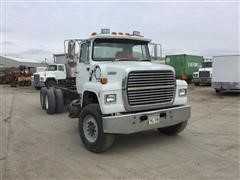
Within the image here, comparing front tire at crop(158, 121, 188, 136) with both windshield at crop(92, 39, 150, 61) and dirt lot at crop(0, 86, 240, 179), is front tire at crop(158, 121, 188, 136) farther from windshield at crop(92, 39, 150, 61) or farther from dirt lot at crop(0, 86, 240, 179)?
windshield at crop(92, 39, 150, 61)

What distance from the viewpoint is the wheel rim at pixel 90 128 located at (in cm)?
609

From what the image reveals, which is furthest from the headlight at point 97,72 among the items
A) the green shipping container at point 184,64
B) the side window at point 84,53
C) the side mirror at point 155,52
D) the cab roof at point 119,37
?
the green shipping container at point 184,64

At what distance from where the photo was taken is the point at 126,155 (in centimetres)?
582

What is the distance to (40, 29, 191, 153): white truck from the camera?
5.65 meters

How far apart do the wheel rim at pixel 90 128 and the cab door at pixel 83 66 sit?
1.09m

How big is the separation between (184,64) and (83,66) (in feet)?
79.1

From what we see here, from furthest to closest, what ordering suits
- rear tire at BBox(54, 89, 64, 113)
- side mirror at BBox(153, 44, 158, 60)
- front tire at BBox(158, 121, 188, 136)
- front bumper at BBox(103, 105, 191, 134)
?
rear tire at BBox(54, 89, 64, 113) < side mirror at BBox(153, 44, 158, 60) < front tire at BBox(158, 121, 188, 136) < front bumper at BBox(103, 105, 191, 134)

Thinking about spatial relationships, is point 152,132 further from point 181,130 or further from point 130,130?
point 130,130

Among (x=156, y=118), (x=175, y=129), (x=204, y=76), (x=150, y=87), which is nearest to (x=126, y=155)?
(x=156, y=118)

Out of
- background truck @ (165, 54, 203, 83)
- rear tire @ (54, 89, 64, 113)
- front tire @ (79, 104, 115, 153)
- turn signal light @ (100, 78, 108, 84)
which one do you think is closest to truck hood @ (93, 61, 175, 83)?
turn signal light @ (100, 78, 108, 84)

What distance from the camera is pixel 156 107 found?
242 inches

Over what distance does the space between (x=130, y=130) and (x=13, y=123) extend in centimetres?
524

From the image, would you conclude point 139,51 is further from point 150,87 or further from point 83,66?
point 150,87

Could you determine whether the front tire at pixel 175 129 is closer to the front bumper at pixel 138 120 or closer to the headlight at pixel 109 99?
the front bumper at pixel 138 120
